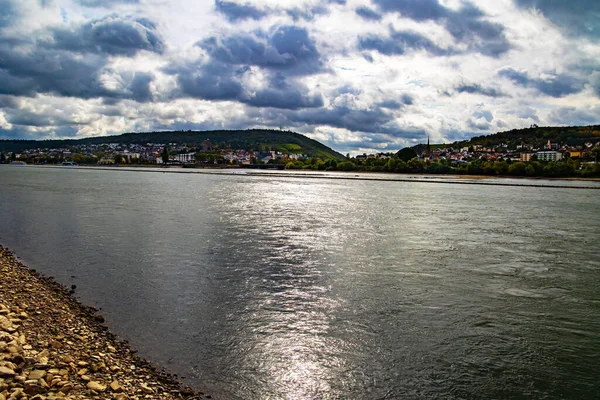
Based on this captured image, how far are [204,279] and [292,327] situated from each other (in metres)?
5.28

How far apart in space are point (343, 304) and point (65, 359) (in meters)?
7.25

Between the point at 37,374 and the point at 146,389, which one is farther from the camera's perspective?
the point at 146,389

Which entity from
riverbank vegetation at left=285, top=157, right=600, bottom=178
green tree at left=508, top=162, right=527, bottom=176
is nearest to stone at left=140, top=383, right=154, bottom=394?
riverbank vegetation at left=285, top=157, right=600, bottom=178

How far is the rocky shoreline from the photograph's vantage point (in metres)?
6.43

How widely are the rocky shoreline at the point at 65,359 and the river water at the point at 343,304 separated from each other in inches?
22.3

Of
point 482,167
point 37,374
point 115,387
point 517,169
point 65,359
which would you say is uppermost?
point 482,167

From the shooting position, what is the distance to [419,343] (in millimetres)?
9789

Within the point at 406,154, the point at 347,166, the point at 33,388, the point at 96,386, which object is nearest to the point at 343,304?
the point at 96,386

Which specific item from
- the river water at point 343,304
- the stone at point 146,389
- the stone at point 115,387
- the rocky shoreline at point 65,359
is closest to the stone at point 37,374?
the rocky shoreline at point 65,359

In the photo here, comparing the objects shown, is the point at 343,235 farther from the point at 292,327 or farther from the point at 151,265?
the point at 292,327

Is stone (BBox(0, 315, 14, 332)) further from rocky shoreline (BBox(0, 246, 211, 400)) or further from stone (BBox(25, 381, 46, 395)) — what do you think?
stone (BBox(25, 381, 46, 395))

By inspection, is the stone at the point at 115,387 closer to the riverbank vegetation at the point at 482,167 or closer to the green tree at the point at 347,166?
the riverbank vegetation at the point at 482,167

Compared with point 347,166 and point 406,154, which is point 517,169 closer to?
point 406,154

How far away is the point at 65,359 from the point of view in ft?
24.6
